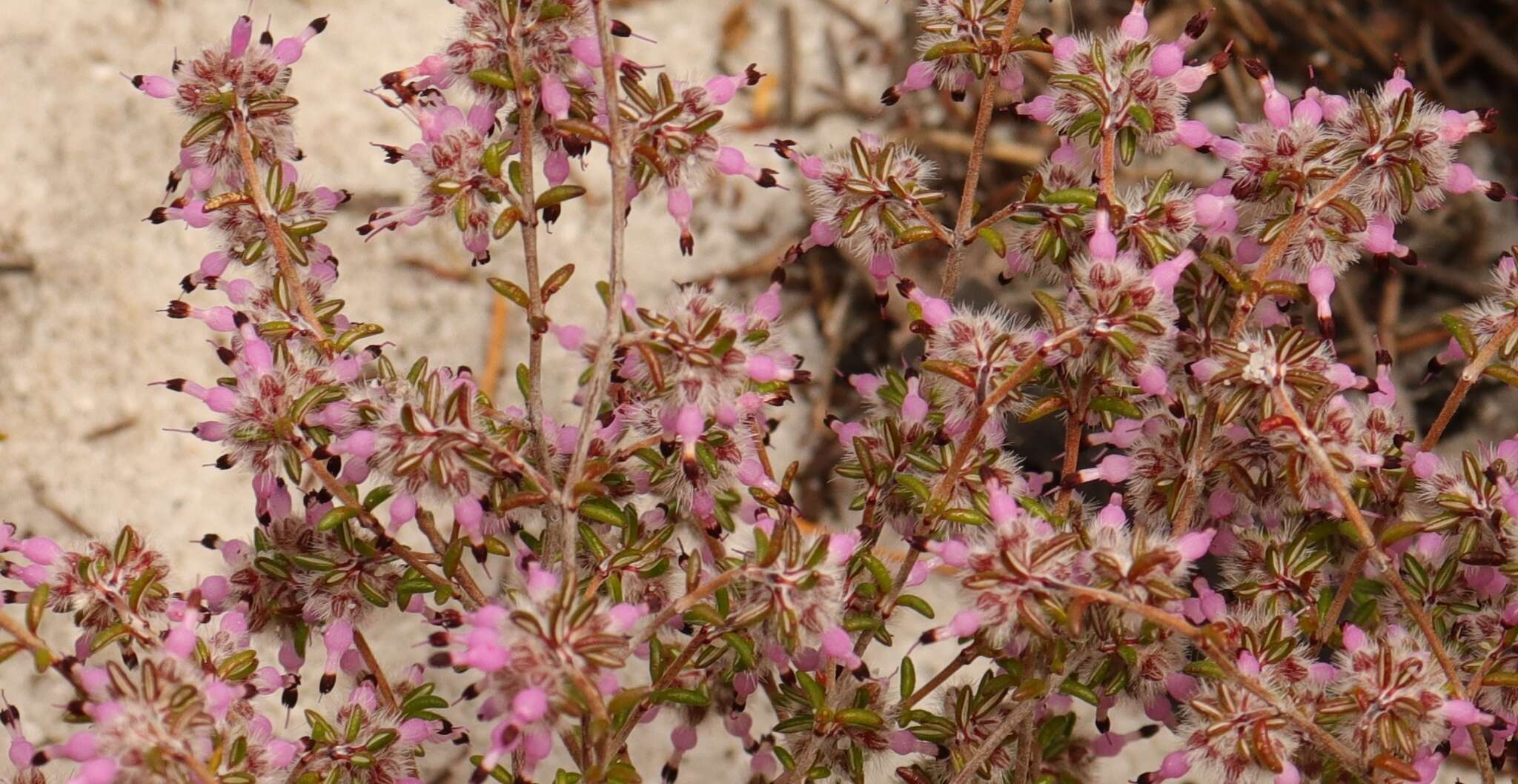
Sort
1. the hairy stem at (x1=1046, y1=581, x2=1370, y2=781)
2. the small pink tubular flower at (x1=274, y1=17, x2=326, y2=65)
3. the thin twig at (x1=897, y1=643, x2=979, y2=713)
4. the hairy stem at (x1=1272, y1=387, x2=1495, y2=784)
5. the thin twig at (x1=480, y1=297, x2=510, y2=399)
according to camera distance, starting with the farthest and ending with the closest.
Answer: the thin twig at (x1=480, y1=297, x2=510, y2=399) → the thin twig at (x1=897, y1=643, x2=979, y2=713) → the small pink tubular flower at (x1=274, y1=17, x2=326, y2=65) → the hairy stem at (x1=1272, y1=387, x2=1495, y2=784) → the hairy stem at (x1=1046, y1=581, x2=1370, y2=781)

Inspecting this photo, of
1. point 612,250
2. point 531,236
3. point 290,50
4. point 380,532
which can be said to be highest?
point 290,50

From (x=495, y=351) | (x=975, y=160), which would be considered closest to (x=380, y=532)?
(x=975, y=160)

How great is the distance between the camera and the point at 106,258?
10.8 feet

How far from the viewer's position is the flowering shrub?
1398mm

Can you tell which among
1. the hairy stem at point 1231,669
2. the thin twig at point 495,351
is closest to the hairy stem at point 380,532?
the hairy stem at point 1231,669

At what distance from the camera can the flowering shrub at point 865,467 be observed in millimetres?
1398

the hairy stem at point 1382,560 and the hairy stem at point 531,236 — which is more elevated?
the hairy stem at point 531,236

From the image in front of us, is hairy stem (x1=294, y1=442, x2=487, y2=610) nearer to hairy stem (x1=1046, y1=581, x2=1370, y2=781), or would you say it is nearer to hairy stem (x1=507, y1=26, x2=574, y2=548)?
hairy stem (x1=507, y1=26, x2=574, y2=548)

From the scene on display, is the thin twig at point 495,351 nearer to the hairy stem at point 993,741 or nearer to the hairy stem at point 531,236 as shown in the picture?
the hairy stem at point 531,236

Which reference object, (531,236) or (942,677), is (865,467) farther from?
(531,236)

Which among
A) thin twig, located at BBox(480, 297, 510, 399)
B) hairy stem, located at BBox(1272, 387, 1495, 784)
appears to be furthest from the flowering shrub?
thin twig, located at BBox(480, 297, 510, 399)

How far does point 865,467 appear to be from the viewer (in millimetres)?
1704

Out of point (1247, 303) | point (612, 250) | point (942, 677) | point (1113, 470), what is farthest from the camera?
point (942, 677)

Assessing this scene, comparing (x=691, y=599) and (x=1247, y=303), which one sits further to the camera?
(x=1247, y=303)
